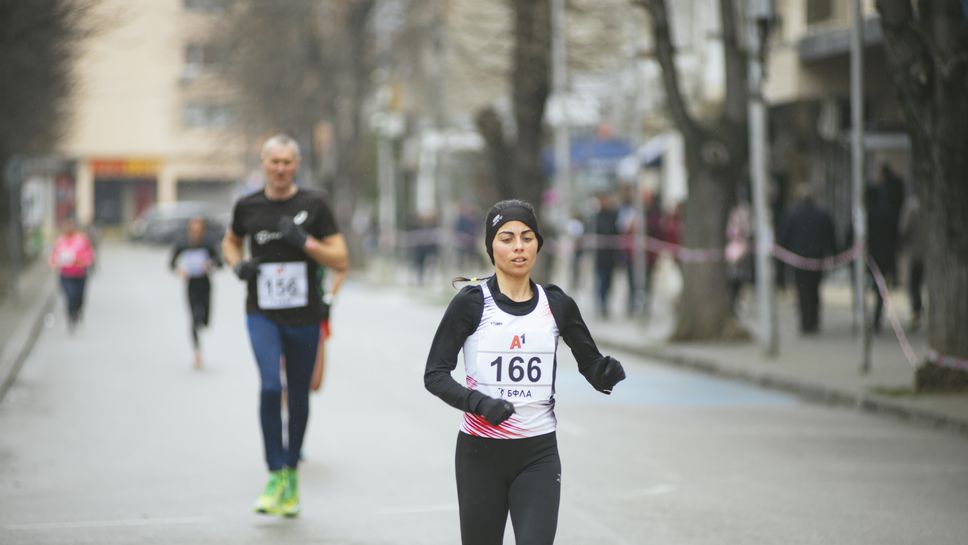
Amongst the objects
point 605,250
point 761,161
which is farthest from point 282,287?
point 605,250

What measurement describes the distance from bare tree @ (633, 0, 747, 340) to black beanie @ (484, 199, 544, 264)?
47.5 feet

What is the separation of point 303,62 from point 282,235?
4279cm

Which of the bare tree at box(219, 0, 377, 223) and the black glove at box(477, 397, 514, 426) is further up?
the bare tree at box(219, 0, 377, 223)

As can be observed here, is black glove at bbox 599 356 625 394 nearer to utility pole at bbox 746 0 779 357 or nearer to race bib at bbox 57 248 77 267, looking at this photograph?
utility pole at bbox 746 0 779 357

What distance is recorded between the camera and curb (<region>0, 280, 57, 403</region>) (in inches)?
675

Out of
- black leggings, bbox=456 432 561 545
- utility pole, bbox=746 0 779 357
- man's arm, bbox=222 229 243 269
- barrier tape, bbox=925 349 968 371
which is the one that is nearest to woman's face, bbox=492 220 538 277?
black leggings, bbox=456 432 561 545

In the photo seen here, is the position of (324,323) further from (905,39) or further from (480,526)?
(905,39)

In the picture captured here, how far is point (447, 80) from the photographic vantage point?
54875 mm

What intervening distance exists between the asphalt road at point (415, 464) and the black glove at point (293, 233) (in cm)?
146

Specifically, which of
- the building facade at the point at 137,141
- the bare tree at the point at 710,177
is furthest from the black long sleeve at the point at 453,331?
the building facade at the point at 137,141

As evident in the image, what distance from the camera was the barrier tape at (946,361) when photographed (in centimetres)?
1420

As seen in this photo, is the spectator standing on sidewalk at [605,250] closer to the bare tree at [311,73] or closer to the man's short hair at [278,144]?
the man's short hair at [278,144]

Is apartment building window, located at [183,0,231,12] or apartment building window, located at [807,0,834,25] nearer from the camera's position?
apartment building window, located at [807,0,834,25]

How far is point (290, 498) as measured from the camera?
8.86 meters
